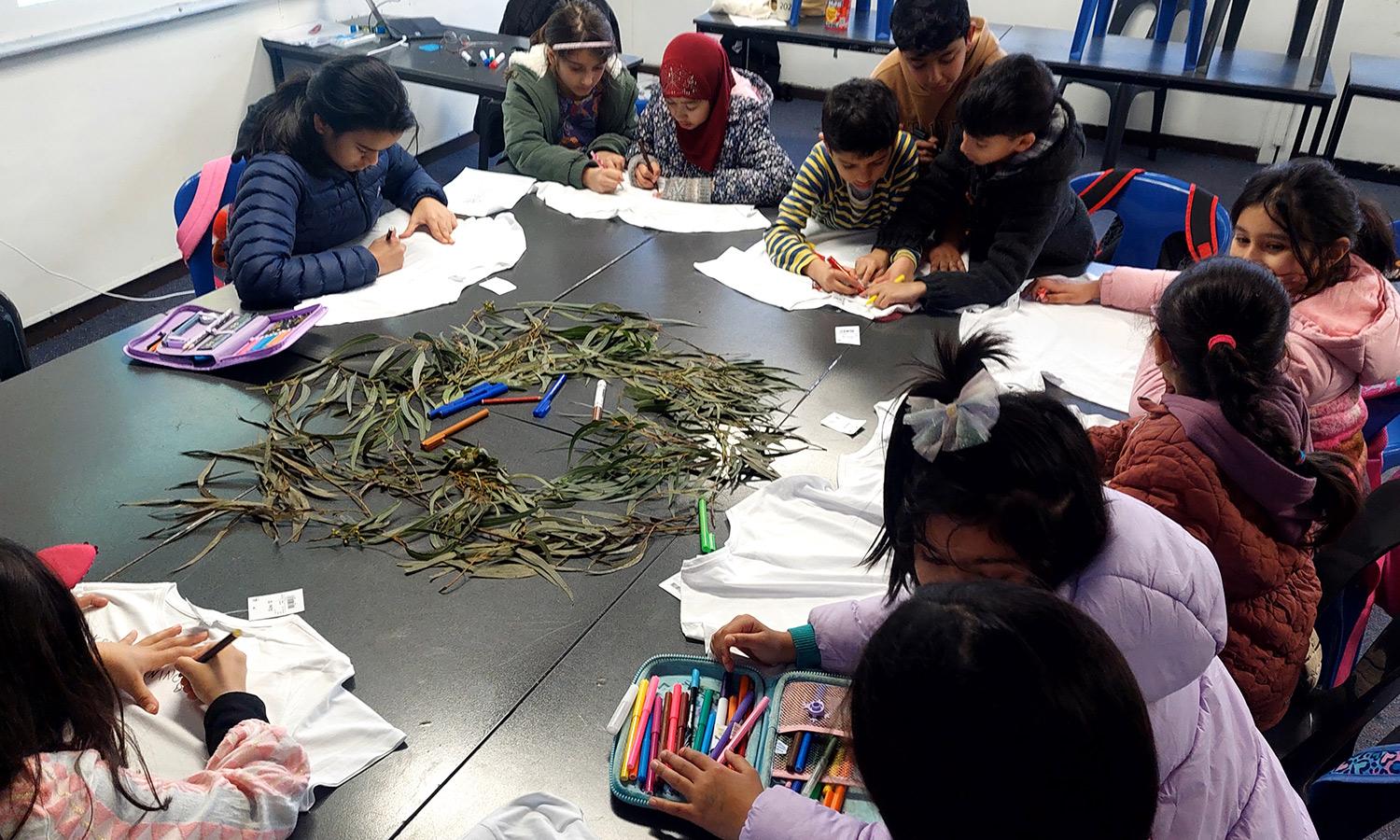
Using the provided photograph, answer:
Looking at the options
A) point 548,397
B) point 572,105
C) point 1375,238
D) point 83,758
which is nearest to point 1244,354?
point 1375,238

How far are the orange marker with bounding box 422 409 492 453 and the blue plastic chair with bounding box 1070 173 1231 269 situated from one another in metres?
1.92

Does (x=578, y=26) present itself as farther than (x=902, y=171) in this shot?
Yes

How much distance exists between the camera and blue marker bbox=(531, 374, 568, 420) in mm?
1964

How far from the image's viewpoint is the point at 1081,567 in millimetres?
1131

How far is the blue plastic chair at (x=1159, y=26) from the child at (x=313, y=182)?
313cm

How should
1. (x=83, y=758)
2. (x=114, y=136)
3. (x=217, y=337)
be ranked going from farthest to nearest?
(x=114, y=136)
(x=217, y=337)
(x=83, y=758)

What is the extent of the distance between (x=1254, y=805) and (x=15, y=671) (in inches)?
56.0

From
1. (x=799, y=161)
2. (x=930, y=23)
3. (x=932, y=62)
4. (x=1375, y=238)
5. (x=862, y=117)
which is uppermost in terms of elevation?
(x=930, y=23)

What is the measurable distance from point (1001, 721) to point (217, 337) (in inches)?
76.1

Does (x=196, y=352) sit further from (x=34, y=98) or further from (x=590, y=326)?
(x=34, y=98)

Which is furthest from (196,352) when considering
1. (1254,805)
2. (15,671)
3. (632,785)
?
(1254,805)

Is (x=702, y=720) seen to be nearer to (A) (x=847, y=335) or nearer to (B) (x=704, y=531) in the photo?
(B) (x=704, y=531)

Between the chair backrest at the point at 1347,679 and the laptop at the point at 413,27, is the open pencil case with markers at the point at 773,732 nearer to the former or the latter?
the chair backrest at the point at 1347,679

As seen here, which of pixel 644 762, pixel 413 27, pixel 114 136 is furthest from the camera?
pixel 413 27
